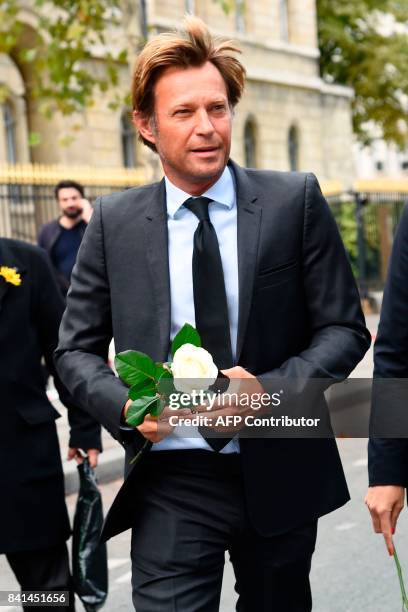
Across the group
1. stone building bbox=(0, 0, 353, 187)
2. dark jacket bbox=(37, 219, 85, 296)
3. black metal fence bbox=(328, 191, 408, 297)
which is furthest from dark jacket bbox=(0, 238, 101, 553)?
stone building bbox=(0, 0, 353, 187)

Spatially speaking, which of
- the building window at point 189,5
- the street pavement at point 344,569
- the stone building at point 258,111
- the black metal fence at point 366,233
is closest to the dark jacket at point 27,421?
the street pavement at point 344,569

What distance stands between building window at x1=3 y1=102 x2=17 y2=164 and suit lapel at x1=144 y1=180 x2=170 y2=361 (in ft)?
72.3

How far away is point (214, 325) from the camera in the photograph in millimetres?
3293

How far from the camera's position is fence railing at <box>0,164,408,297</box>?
18.9 m

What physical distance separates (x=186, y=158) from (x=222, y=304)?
0.39 m

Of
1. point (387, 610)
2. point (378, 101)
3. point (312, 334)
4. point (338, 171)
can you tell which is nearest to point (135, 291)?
point (312, 334)

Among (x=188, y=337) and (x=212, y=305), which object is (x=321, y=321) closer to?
(x=212, y=305)

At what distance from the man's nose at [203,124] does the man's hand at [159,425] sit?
704 mm

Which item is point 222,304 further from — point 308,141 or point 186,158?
point 308,141

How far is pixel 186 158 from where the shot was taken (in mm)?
3383

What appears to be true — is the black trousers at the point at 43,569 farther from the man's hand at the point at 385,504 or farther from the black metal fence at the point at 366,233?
the black metal fence at the point at 366,233

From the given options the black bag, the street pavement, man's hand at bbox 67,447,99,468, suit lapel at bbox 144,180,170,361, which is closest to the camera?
suit lapel at bbox 144,180,170,361

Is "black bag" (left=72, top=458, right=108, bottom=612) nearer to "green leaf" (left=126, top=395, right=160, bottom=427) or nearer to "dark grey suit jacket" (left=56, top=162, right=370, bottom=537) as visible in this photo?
"dark grey suit jacket" (left=56, top=162, right=370, bottom=537)

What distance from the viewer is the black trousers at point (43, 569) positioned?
4.38 metres
